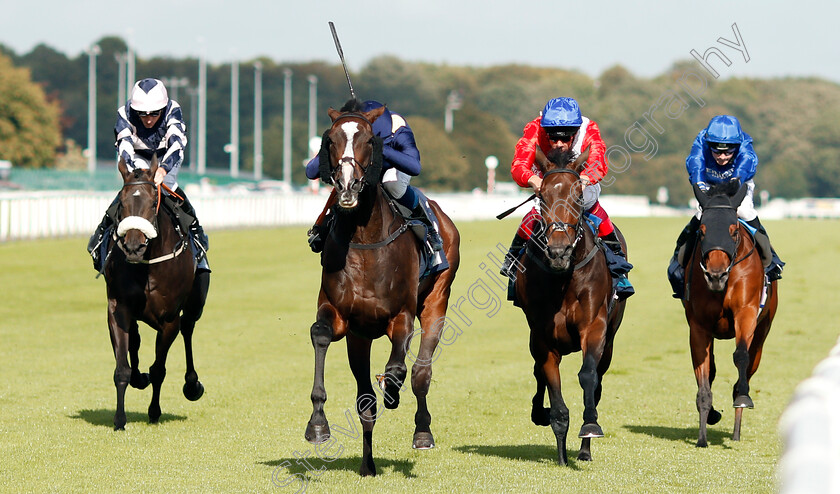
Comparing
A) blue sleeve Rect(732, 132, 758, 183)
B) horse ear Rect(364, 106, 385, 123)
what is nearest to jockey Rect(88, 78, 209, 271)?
horse ear Rect(364, 106, 385, 123)

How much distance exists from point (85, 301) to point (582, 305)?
45.2 ft

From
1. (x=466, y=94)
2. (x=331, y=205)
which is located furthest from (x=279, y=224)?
(x=466, y=94)

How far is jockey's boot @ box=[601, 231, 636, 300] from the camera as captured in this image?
752 cm

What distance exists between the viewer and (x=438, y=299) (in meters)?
7.82

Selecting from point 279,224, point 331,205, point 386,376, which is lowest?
point 279,224

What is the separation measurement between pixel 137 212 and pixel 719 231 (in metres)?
4.34

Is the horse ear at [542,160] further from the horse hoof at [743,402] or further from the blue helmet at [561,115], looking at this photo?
the horse hoof at [743,402]

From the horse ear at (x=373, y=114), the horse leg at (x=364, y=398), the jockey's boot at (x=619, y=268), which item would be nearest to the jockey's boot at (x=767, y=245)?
the jockey's boot at (x=619, y=268)

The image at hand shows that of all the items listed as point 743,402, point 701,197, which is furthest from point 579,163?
point 743,402

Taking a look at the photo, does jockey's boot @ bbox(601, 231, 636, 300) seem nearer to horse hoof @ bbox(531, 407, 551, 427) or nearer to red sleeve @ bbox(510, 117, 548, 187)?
red sleeve @ bbox(510, 117, 548, 187)

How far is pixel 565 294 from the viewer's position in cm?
707

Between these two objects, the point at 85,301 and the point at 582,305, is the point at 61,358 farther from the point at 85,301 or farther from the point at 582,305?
the point at 582,305

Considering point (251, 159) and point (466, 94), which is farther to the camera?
point (466, 94)

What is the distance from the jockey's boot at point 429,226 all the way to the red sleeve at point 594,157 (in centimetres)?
107
